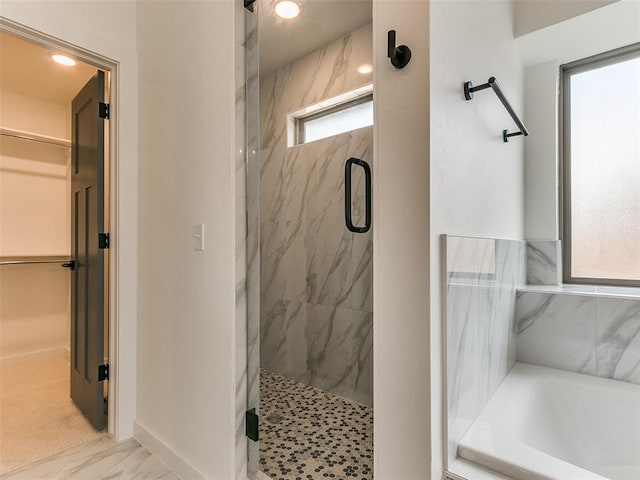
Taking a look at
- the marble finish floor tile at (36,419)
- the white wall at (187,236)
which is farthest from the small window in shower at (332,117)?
the marble finish floor tile at (36,419)

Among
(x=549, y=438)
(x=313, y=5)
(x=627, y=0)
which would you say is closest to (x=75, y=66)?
(x=313, y=5)

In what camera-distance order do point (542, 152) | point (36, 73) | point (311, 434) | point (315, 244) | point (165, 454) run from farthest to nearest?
point (36, 73) < point (315, 244) < point (542, 152) < point (311, 434) < point (165, 454)

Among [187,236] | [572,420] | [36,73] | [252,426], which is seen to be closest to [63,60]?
[36,73]

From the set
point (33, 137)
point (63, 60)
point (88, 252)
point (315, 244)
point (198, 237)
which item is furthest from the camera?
point (33, 137)

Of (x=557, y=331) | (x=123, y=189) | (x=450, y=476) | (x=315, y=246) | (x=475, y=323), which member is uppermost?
(x=123, y=189)

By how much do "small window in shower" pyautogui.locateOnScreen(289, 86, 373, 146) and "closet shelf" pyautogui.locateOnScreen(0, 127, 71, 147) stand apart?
2387mm

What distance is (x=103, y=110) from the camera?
202 centimetres

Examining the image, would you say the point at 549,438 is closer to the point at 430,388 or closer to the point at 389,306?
the point at 430,388

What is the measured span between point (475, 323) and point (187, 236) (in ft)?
4.24

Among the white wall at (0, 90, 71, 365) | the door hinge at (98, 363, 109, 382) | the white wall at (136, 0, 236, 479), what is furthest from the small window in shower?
the white wall at (0, 90, 71, 365)

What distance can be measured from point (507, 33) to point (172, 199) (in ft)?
6.45

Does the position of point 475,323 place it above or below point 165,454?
above

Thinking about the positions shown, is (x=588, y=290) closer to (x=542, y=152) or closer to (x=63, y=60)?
(x=542, y=152)

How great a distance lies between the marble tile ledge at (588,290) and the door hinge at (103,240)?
2313 mm
